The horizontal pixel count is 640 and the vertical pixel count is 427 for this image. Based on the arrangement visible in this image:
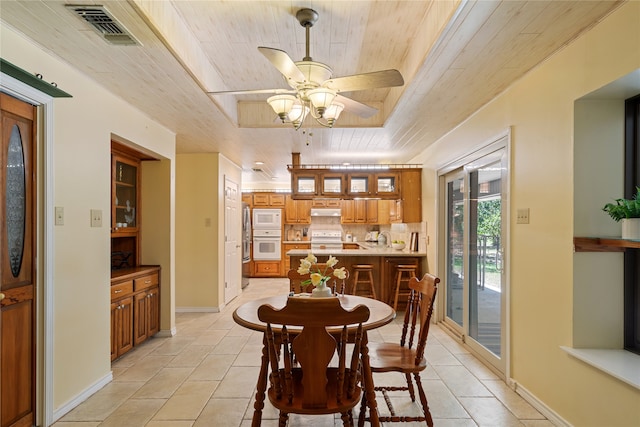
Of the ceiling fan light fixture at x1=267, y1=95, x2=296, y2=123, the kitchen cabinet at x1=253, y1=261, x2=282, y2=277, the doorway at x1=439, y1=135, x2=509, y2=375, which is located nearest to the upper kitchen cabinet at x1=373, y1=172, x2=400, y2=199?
the doorway at x1=439, y1=135, x2=509, y2=375

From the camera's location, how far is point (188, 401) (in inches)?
109

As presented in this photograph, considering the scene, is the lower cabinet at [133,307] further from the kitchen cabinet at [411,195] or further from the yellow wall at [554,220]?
the kitchen cabinet at [411,195]

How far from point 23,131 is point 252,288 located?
5.91 meters

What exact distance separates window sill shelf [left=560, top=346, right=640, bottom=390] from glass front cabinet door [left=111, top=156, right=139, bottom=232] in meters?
4.01

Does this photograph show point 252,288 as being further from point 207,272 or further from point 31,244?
point 31,244

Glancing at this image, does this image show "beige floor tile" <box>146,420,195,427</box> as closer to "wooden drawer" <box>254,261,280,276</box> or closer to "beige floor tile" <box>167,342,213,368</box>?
"beige floor tile" <box>167,342,213,368</box>

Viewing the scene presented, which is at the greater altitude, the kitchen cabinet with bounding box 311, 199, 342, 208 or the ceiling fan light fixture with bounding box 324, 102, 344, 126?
the ceiling fan light fixture with bounding box 324, 102, 344, 126

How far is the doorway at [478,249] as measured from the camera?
3.16 metres

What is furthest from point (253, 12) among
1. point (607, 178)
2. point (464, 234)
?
point (464, 234)

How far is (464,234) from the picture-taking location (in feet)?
13.3

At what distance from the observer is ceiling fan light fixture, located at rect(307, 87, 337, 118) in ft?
7.11

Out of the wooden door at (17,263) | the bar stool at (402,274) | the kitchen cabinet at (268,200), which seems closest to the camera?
the wooden door at (17,263)

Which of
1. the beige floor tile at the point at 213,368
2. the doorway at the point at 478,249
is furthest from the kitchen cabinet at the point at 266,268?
the beige floor tile at the point at 213,368

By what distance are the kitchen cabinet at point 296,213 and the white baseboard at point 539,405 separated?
22.6 feet
